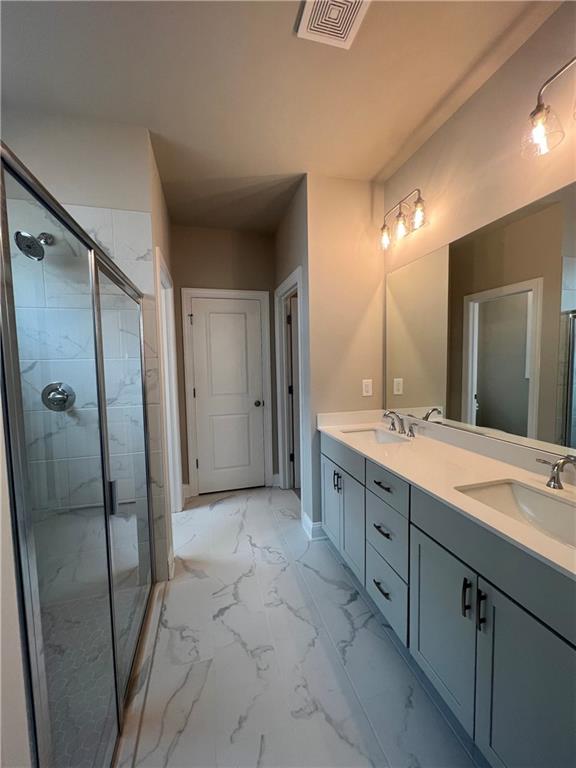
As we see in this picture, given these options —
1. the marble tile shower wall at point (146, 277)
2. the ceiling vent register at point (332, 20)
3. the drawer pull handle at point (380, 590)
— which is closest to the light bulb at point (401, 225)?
the ceiling vent register at point (332, 20)

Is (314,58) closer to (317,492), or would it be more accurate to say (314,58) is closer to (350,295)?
(350,295)

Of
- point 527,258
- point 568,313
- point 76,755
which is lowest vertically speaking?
point 76,755

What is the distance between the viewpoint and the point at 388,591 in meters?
1.50

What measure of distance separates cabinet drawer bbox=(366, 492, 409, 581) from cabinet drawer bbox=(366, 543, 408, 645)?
Result: 1.7 inches

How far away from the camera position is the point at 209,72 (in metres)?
1.44

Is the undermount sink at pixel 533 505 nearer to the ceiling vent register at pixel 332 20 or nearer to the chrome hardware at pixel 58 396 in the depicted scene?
the chrome hardware at pixel 58 396

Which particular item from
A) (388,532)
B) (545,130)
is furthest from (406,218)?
(388,532)

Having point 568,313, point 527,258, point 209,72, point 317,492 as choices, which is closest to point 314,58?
point 209,72

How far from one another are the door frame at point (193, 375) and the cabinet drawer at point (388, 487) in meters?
1.83

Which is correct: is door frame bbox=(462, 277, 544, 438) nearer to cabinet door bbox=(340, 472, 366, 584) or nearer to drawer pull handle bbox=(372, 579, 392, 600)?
cabinet door bbox=(340, 472, 366, 584)

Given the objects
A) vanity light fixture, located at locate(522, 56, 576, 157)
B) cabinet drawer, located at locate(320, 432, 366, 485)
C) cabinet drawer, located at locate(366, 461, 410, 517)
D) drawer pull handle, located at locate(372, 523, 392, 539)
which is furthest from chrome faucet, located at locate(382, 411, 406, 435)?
vanity light fixture, located at locate(522, 56, 576, 157)

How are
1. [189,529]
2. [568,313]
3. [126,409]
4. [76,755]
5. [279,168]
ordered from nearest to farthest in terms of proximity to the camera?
[76,755] < [568,313] < [126,409] < [279,168] < [189,529]

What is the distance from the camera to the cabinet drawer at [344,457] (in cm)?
175

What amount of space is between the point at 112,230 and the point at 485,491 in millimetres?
2200
